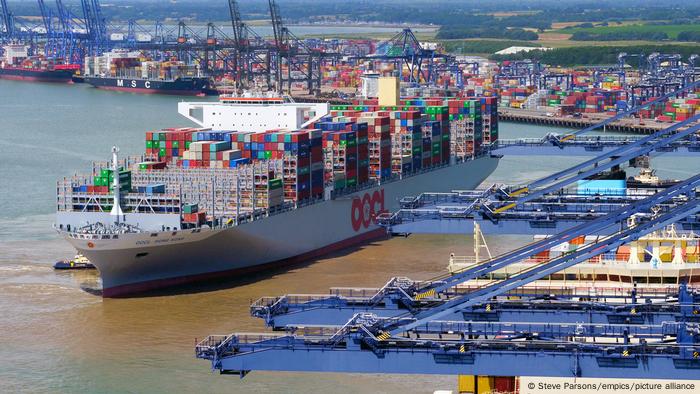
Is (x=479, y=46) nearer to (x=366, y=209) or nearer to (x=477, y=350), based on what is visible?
(x=366, y=209)

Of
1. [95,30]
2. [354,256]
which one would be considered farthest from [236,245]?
[95,30]

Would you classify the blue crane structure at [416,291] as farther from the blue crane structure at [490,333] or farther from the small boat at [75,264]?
the small boat at [75,264]

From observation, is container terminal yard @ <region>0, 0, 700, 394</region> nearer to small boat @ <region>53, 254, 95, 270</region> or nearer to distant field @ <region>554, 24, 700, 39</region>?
small boat @ <region>53, 254, 95, 270</region>

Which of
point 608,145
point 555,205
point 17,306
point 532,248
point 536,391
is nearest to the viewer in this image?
point 536,391

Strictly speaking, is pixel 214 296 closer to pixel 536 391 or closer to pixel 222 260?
pixel 222 260

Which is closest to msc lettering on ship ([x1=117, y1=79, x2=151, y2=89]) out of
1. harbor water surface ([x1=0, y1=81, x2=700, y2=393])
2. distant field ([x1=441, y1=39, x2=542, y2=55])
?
harbor water surface ([x1=0, y1=81, x2=700, y2=393])


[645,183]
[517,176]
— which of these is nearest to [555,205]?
[645,183]

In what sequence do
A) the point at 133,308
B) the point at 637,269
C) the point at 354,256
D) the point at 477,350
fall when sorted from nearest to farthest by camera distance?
→ the point at 477,350 → the point at 637,269 → the point at 133,308 → the point at 354,256
